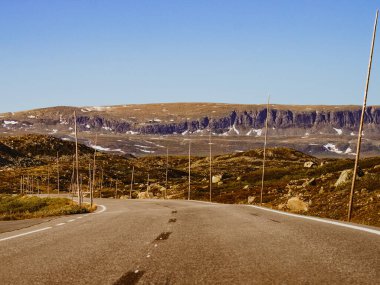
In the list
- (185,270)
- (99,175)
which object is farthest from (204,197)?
(99,175)

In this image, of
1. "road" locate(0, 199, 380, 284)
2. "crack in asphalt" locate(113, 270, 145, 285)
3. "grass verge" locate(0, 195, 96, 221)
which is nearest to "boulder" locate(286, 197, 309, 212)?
"grass verge" locate(0, 195, 96, 221)

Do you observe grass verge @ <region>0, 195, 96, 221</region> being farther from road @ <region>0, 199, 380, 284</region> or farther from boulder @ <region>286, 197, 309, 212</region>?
road @ <region>0, 199, 380, 284</region>

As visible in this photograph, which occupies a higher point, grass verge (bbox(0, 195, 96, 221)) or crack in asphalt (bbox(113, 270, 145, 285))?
crack in asphalt (bbox(113, 270, 145, 285))

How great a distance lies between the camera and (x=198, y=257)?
375 inches

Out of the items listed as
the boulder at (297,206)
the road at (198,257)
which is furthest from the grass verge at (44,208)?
the road at (198,257)

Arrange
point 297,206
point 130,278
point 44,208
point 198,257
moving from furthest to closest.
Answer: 1. point 44,208
2. point 297,206
3. point 198,257
4. point 130,278

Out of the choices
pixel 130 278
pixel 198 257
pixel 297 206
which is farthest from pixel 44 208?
pixel 130 278

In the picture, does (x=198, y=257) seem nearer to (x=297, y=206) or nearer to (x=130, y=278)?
(x=130, y=278)

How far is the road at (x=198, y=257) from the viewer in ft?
24.9

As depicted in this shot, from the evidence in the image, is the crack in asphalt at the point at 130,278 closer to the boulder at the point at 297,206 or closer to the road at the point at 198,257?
the road at the point at 198,257

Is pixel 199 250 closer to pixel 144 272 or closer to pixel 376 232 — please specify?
pixel 144 272

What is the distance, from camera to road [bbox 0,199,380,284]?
7.60 metres

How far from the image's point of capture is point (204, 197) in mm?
87000

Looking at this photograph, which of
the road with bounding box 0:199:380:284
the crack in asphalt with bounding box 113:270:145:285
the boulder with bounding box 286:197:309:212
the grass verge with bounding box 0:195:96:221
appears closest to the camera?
the crack in asphalt with bounding box 113:270:145:285
